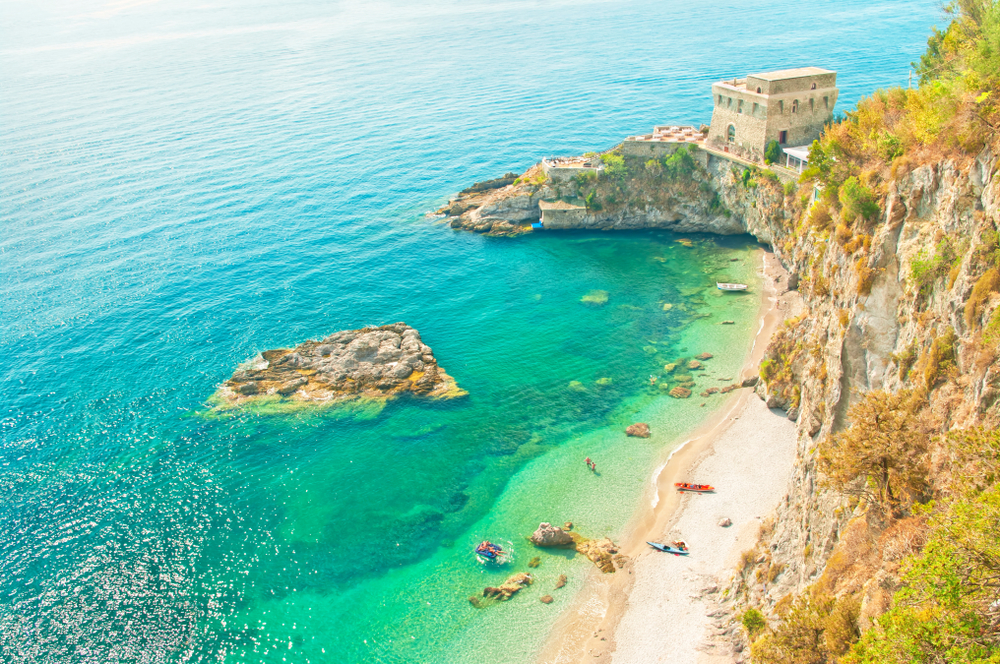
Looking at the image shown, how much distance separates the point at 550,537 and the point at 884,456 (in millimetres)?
26163

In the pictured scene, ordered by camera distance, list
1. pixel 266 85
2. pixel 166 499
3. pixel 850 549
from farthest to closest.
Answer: pixel 266 85, pixel 166 499, pixel 850 549

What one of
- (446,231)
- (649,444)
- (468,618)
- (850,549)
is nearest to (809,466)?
(850,549)

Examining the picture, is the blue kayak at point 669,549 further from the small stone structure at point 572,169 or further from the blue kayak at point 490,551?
the small stone structure at point 572,169

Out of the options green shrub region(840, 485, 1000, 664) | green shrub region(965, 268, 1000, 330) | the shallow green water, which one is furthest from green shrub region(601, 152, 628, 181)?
green shrub region(840, 485, 1000, 664)

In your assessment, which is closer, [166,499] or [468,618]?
[468,618]

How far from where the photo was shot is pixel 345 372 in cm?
6762

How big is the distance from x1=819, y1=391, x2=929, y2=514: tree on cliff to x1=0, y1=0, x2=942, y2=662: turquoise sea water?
894 inches

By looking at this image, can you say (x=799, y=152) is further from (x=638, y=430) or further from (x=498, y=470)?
(x=498, y=470)

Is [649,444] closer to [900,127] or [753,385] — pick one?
[753,385]

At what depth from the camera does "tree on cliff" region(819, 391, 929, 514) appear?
28.9 meters

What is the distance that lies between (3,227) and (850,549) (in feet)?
404

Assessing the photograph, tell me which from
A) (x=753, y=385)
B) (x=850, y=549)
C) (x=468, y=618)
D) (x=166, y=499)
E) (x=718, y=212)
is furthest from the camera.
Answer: (x=718, y=212)

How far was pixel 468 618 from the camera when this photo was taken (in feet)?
147

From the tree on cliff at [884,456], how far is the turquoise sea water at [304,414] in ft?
74.5
